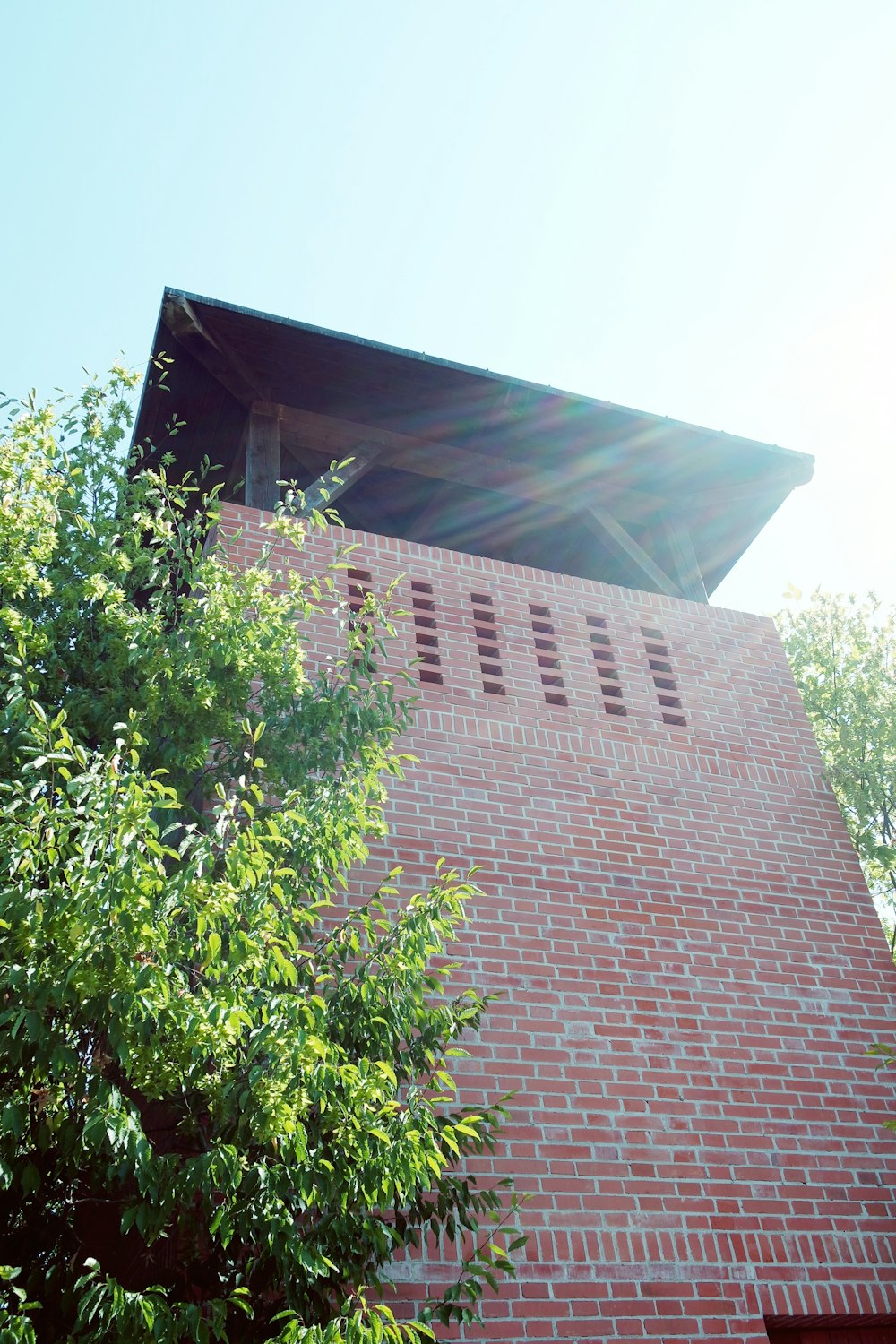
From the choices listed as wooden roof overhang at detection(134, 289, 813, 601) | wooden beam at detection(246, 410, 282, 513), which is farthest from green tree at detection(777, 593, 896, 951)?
wooden beam at detection(246, 410, 282, 513)

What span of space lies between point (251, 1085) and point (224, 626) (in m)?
1.85

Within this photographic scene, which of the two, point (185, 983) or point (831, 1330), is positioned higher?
point (185, 983)

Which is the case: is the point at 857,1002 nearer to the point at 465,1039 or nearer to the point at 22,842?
the point at 465,1039

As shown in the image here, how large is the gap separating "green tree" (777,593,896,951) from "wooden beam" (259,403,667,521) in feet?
13.9

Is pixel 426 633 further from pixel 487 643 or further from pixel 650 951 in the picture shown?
pixel 650 951

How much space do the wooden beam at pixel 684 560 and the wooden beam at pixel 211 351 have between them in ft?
10.0

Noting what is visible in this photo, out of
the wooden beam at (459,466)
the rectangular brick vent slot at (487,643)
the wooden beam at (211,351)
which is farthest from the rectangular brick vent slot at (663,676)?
the wooden beam at (211,351)

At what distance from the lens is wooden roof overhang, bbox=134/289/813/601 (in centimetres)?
760

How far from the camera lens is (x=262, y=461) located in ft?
24.8

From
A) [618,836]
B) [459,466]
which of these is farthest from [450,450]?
[618,836]

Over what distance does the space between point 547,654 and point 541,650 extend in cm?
4

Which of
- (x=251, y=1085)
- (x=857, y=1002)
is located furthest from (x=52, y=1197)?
(x=857, y=1002)

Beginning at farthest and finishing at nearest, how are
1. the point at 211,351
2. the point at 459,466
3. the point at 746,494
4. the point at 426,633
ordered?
the point at 746,494 < the point at 459,466 < the point at 211,351 < the point at 426,633

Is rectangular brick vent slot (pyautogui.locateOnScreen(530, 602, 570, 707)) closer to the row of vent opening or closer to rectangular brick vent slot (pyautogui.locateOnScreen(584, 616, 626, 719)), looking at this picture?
the row of vent opening
